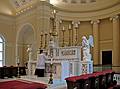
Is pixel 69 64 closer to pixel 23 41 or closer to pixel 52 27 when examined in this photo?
pixel 52 27

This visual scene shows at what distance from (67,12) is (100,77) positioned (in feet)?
30.5

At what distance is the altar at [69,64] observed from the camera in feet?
25.2

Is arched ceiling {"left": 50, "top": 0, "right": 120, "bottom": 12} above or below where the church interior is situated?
above

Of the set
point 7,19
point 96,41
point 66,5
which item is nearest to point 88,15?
point 66,5

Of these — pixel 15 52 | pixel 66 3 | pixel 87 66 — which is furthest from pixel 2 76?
pixel 66 3

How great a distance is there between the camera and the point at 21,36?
14711 mm

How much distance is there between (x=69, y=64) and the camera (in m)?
8.05

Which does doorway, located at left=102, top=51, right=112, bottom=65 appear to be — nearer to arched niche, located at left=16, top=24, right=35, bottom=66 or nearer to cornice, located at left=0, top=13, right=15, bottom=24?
arched niche, located at left=16, top=24, right=35, bottom=66

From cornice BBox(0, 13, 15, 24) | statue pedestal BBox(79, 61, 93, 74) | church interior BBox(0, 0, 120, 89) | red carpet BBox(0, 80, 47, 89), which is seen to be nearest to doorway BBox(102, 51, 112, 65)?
church interior BBox(0, 0, 120, 89)

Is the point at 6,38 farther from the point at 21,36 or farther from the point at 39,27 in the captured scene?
the point at 39,27

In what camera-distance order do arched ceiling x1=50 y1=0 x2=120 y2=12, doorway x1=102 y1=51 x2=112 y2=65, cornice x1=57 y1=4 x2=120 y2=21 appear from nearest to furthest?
cornice x1=57 y1=4 x2=120 y2=21 → doorway x1=102 y1=51 x2=112 y2=65 → arched ceiling x1=50 y1=0 x2=120 y2=12

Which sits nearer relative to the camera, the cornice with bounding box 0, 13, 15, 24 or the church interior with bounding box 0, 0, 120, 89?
the church interior with bounding box 0, 0, 120, 89

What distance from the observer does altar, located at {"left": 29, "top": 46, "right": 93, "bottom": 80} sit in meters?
7.68

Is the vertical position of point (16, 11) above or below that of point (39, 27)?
above
